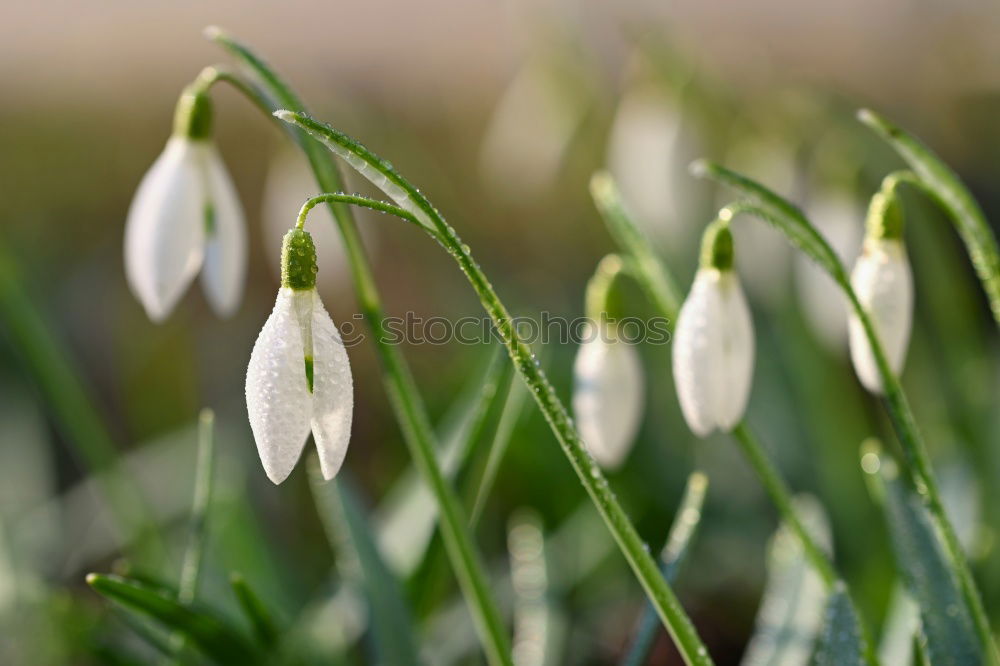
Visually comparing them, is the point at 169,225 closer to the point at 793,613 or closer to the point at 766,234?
the point at 793,613

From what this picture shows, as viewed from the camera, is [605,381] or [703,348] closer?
[703,348]

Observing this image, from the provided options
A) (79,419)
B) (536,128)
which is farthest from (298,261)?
(536,128)

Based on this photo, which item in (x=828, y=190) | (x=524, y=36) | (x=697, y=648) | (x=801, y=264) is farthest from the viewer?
(x=524, y=36)

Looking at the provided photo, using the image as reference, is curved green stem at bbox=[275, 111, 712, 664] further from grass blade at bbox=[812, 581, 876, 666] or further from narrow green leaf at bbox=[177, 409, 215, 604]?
narrow green leaf at bbox=[177, 409, 215, 604]

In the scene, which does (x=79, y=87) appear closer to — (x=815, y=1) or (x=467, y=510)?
(x=815, y=1)

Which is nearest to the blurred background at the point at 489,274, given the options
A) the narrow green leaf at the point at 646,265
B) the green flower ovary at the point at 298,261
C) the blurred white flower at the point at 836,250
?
the blurred white flower at the point at 836,250

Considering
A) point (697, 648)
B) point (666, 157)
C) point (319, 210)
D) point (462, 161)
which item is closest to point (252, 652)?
point (697, 648)
